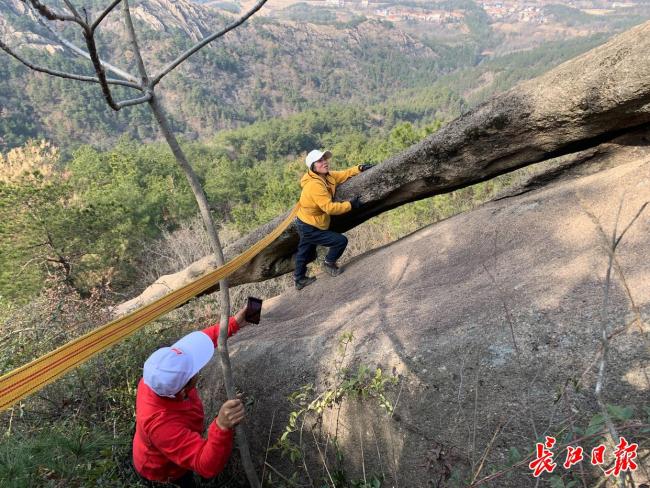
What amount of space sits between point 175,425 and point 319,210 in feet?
12.6

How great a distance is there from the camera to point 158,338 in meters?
5.43

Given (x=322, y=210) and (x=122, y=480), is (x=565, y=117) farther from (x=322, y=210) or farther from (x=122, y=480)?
(x=122, y=480)

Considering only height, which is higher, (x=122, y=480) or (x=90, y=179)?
(x=90, y=179)

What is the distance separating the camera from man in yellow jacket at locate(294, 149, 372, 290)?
5832 mm

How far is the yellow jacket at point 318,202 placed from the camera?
5801 millimetres

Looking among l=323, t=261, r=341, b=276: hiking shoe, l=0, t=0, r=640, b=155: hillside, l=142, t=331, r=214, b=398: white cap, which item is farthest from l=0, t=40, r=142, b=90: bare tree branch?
l=0, t=0, r=640, b=155: hillside

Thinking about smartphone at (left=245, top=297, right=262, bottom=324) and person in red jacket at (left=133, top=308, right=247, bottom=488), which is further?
smartphone at (left=245, top=297, right=262, bottom=324)

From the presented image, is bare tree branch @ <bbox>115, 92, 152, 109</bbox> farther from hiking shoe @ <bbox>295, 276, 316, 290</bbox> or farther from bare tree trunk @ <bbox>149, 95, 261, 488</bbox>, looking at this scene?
hiking shoe @ <bbox>295, 276, 316, 290</bbox>

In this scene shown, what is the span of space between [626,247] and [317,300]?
374cm

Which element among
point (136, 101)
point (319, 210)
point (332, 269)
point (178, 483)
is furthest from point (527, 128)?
point (178, 483)

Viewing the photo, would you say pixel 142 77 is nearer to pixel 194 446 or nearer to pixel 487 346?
pixel 194 446

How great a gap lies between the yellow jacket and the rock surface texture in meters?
0.51

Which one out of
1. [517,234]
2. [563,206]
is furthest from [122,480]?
[563,206]

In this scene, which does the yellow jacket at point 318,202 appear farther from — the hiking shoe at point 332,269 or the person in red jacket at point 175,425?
the person in red jacket at point 175,425
